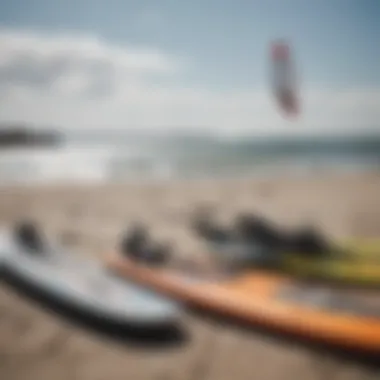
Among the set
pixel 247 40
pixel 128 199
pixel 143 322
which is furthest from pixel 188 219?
pixel 247 40

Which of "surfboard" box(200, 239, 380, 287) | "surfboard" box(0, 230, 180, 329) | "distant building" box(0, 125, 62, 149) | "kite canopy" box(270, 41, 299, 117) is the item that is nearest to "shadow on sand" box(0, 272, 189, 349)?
"surfboard" box(0, 230, 180, 329)

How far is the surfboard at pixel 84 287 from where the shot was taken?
1302 millimetres

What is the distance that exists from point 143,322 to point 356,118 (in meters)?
0.67

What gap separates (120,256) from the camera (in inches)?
54.1

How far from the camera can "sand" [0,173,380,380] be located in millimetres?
1247

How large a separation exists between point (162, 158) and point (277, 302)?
0.41 m

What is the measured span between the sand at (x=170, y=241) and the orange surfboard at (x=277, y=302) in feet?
0.13

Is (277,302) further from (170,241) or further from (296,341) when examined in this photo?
(170,241)

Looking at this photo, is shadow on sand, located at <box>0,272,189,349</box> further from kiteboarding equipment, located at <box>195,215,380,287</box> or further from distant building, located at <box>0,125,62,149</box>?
distant building, located at <box>0,125,62,149</box>

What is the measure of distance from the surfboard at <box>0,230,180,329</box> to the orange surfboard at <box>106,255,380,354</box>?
3 cm

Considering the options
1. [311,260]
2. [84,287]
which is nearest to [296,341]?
[311,260]

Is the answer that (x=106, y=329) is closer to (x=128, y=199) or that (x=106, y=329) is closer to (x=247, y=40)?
(x=128, y=199)

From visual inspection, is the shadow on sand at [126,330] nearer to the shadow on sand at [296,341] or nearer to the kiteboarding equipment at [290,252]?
the shadow on sand at [296,341]

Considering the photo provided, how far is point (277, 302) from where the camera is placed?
1331 mm
